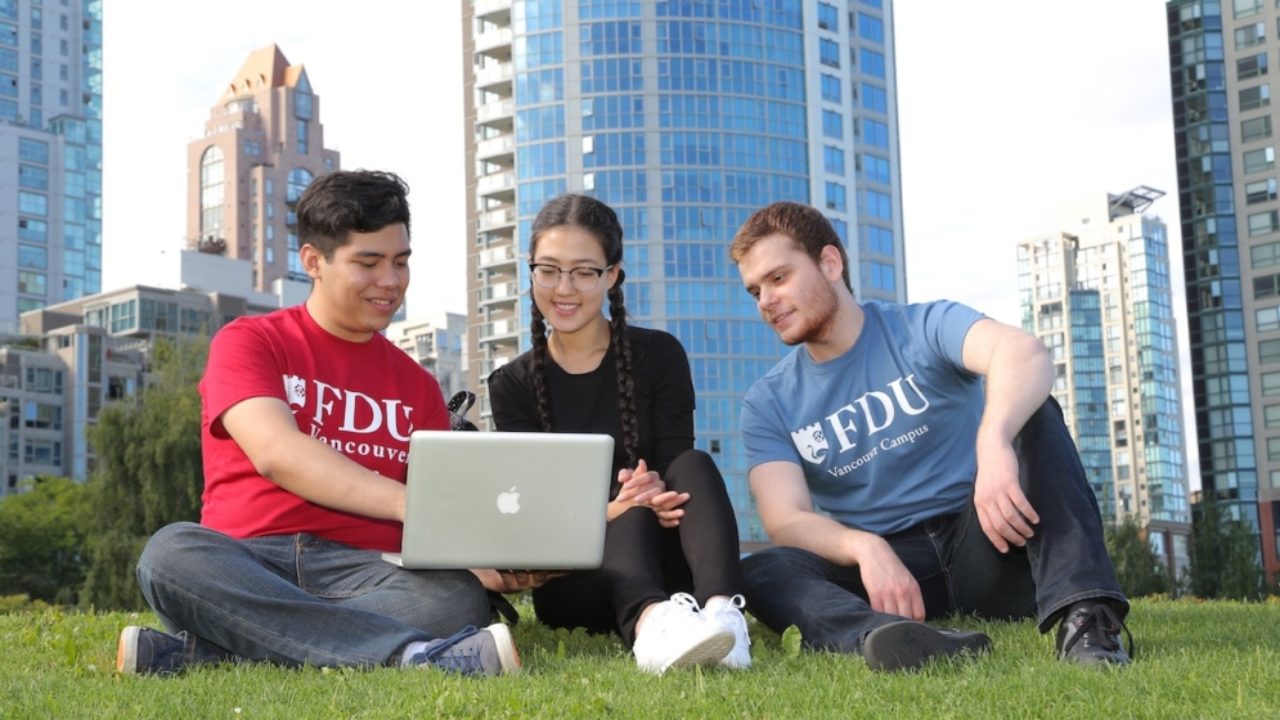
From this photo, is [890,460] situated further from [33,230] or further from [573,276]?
[33,230]

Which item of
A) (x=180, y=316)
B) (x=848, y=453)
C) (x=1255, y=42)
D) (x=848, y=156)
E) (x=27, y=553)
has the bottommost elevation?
(x=27, y=553)

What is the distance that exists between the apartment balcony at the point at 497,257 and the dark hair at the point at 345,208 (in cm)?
7466

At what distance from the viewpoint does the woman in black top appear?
4.91m

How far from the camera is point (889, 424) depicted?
17.9 ft

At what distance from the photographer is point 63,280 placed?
125m

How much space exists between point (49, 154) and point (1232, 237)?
94176 millimetres

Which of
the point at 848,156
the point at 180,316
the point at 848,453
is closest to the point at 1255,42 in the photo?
the point at 848,156

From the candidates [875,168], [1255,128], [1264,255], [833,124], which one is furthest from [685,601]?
[1255,128]

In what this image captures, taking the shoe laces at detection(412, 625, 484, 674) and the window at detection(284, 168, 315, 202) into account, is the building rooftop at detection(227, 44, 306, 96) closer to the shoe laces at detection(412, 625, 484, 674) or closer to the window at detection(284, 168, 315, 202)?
the window at detection(284, 168, 315, 202)

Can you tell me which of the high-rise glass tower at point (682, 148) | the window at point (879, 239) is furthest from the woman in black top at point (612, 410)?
the window at point (879, 239)

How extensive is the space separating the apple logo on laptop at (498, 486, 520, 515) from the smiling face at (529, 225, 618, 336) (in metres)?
1.36

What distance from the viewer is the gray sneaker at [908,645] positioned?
13.7 ft

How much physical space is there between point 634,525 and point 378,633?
3.02 feet

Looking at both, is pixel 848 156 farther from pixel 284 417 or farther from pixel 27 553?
pixel 284 417
